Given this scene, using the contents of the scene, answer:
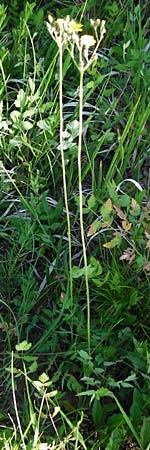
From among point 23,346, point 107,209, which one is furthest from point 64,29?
point 23,346

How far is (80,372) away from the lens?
65.2 inches

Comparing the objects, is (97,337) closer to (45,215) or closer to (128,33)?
(45,215)

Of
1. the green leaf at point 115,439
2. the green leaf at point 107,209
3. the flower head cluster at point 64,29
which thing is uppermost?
the flower head cluster at point 64,29

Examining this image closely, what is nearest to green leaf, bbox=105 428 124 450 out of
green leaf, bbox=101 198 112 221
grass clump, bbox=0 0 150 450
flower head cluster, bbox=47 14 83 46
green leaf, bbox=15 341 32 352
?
grass clump, bbox=0 0 150 450

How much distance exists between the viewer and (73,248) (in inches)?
72.6

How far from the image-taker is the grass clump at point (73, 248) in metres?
1.57

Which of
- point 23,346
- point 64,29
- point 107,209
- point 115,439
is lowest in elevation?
point 115,439

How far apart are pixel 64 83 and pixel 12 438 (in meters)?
1.02

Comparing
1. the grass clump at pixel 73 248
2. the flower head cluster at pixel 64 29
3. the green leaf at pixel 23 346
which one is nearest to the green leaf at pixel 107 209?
the grass clump at pixel 73 248

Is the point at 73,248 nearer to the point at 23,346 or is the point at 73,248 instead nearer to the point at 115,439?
the point at 23,346

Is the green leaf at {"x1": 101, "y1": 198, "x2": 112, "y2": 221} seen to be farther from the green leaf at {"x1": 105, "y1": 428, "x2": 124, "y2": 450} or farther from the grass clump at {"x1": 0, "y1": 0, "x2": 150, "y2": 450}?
the green leaf at {"x1": 105, "y1": 428, "x2": 124, "y2": 450}

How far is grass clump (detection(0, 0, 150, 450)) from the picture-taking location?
1.57 m

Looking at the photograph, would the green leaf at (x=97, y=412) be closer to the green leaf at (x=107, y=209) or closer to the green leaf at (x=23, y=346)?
the green leaf at (x=23, y=346)

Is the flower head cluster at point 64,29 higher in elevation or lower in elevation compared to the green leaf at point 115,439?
higher
